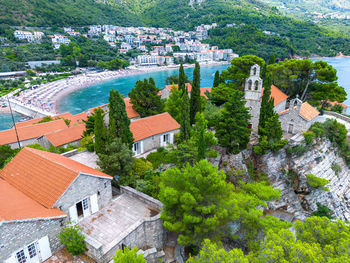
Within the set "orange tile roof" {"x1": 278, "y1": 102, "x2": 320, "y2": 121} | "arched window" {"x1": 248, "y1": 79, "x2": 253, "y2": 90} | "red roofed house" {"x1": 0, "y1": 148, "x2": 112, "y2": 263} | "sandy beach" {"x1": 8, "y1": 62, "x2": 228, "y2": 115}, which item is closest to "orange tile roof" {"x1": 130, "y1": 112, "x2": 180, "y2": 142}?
"red roofed house" {"x1": 0, "y1": 148, "x2": 112, "y2": 263}

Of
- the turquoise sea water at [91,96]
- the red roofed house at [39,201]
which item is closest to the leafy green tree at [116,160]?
the red roofed house at [39,201]

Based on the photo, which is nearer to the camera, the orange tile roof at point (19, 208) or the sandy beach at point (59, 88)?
the orange tile roof at point (19, 208)

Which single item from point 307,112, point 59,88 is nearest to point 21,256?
point 307,112

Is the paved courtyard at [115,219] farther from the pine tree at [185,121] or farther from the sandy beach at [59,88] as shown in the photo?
the sandy beach at [59,88]

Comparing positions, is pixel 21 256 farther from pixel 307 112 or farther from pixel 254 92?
pixel 307 112

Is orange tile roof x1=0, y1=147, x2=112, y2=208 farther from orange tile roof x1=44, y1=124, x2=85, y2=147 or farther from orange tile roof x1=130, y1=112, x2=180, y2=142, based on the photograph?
orange tile roof x1=44, y1=124, x2=85, y2=147

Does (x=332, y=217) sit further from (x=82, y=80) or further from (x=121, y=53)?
(x=121, y=53)

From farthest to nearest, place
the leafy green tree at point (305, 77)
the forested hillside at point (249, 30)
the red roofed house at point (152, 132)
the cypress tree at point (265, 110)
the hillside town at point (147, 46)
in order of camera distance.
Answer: the hillside town at point (147, 46) → the forested hillside at point (249, 30) → the leafy green tree at point (305, 77) → the cypress tree at point (265, 110) → the red roofed house at point (152, 132)
